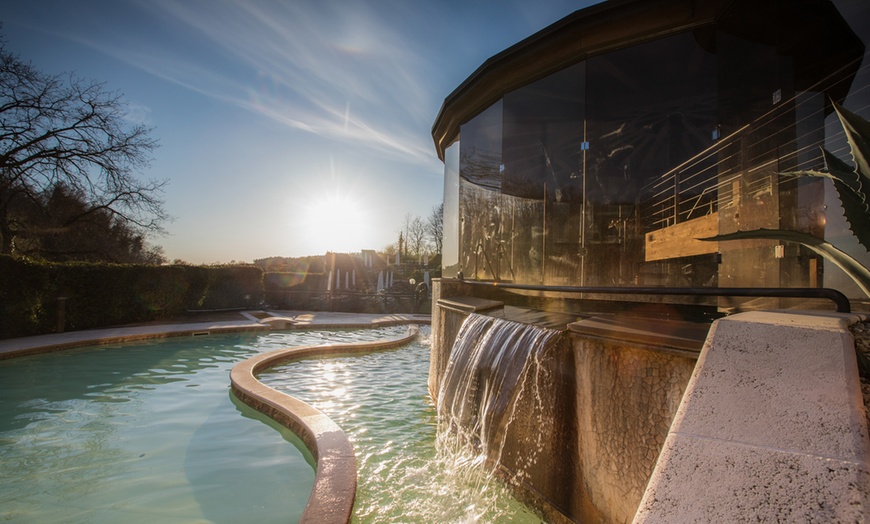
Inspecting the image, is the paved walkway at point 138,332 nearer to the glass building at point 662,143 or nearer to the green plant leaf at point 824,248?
the glass building at point 662,143

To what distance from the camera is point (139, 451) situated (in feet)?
13.6

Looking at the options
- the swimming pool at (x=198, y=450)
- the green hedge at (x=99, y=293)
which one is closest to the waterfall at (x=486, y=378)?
the swimming pool at (x=198, y=450)

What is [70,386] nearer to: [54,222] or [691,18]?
[691,18]

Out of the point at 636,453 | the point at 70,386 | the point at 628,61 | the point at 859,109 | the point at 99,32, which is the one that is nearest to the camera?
the point at 636,453

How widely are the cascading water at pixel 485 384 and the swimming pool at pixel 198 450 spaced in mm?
206

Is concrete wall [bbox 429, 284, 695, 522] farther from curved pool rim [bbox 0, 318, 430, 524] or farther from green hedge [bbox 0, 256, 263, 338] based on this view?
green hedge [bbox 0, 256, 263, 338]

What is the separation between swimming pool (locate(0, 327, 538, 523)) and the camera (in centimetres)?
314

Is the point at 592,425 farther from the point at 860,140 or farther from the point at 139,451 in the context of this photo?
the point at 139,451

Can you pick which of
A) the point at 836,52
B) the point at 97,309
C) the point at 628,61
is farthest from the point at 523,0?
the point at 97,309

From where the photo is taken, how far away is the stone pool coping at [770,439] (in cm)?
84

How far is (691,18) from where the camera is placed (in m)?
4.54

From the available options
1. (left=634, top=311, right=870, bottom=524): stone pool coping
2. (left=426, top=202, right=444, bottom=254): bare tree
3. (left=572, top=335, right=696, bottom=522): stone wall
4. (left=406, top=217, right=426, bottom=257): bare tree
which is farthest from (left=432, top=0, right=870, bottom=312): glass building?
(left=406, top=217, right=426, bottom=257): bare tree

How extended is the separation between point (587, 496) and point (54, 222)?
2519 centimetres

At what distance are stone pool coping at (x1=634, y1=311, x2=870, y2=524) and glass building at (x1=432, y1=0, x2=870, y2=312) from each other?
277cm
